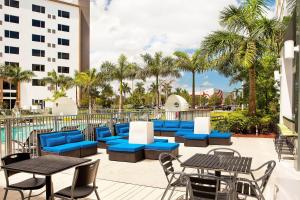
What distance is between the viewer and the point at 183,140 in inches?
551

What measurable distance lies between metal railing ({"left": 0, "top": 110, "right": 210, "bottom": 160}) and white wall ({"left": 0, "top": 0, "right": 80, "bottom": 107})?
36421 mm

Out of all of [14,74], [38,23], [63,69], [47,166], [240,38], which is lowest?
[47,166]

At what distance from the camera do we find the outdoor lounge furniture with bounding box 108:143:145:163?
31.4 feet

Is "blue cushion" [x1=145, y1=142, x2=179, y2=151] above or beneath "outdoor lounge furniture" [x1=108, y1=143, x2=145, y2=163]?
above

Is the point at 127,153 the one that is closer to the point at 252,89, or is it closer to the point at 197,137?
the point at 197,137

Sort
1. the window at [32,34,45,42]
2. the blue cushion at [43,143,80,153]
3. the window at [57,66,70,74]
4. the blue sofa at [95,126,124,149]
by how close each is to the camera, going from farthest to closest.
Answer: the window at [57,66,70,74] → the window at [32,34,45,42] → the blue sofa at [95,126,124,149] → the blue cushion at [43,143,80,153]

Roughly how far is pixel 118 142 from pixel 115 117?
180 inches

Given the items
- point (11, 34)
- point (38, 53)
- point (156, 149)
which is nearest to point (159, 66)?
point (156, 149)

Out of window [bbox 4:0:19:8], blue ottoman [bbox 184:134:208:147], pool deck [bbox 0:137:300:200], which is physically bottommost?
pool deck [bbox 0:137:300:200]

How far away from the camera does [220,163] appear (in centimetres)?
523

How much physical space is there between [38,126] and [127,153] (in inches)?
152

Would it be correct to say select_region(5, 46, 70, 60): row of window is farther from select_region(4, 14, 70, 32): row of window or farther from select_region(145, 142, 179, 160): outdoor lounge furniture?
select_region(145, 142, 179, 160): outdoor lounge furniture

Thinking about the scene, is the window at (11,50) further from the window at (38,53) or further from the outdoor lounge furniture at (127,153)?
the outdoor lounge furniture at (127,153)

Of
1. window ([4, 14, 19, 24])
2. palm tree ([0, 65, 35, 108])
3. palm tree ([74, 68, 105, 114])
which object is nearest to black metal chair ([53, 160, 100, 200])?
palm tree ([74, 68, 105, 114])
